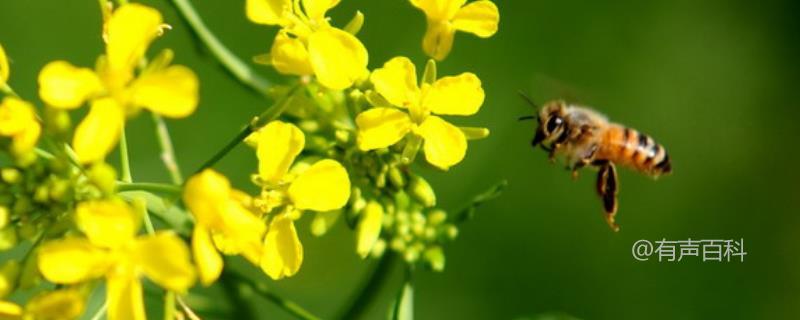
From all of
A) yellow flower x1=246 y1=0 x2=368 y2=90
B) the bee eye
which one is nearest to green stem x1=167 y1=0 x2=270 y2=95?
yellow flower x1=246 y1=0 x2=368 y2=90

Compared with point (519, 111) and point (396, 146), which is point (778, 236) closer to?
point (519, 111)

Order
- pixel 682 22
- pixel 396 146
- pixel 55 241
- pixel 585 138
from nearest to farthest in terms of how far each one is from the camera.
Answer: pixel 55 241
pixel 396 146
pixel 585 138
pixel 682 22

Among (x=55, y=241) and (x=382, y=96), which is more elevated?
(x=382, y=96)

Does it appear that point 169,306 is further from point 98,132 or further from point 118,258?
point 98,132

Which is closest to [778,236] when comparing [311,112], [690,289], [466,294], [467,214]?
[690,289]

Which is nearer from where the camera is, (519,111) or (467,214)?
(467,214)

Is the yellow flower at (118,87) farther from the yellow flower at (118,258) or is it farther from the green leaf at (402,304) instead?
the green leaf at (402,304)

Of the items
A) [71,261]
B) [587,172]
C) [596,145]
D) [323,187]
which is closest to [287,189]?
[323,187]
